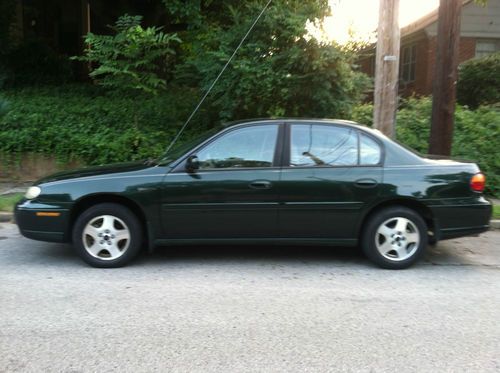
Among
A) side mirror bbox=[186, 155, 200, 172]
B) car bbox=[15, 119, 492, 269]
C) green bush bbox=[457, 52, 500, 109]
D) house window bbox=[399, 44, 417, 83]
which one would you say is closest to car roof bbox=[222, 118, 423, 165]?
car bbox=[15, 119, 492, 269]

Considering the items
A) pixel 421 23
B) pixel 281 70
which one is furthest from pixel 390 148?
pixel 421 23

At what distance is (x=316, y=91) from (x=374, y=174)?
4.19 meters

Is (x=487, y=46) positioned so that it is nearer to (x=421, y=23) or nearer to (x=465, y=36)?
(x=465, y=36)

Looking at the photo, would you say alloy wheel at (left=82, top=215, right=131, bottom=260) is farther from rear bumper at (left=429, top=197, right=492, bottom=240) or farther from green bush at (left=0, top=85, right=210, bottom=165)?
green bush at (left=0, top=85, right=210, bottom=165)

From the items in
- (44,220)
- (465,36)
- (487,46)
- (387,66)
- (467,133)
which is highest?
(465,36)

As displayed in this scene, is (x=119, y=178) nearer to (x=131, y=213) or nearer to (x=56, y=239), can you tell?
(x=131, y=213)

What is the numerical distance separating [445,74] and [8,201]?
6.84 metres

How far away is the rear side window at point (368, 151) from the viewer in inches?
→ 216

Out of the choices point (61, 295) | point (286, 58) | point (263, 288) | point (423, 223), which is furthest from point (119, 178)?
point (286, 58)

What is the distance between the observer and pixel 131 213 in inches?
212

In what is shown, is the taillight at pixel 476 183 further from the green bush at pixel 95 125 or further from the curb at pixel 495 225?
the green bush at pixel 95 125

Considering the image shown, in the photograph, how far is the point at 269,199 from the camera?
534cm

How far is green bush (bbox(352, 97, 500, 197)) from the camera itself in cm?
931

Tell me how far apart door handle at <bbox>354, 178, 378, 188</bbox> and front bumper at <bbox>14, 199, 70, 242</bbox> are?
2955mm
